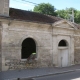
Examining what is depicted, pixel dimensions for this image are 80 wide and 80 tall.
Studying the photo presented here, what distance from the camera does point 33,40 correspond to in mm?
16516

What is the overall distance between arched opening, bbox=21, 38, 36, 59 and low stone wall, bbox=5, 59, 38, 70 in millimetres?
652

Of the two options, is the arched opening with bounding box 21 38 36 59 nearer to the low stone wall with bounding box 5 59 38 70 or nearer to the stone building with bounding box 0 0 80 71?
the stone building with bounding box 0 0 80 71

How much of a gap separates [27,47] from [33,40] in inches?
32.5

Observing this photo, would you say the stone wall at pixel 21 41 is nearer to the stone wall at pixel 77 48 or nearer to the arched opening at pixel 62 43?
the arched opening at pixel 62 43

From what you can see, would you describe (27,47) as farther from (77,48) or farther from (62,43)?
(77,48)

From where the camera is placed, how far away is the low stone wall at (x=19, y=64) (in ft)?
48.0

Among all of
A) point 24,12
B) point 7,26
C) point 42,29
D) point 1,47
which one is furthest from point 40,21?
point 1,47

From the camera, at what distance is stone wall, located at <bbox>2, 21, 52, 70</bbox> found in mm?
14484

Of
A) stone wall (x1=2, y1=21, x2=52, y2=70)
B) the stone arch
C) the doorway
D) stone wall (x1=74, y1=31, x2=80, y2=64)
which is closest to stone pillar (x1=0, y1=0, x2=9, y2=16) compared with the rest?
stone wall (x1=2, y1=21, x2=52, y2=70)

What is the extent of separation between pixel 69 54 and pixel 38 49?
14.7 feet

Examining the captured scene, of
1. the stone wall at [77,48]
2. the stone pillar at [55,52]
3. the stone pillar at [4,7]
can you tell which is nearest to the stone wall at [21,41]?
the stone pillar at [55,52]

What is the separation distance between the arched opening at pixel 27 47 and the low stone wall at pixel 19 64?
65cm

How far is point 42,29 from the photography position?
666 inches

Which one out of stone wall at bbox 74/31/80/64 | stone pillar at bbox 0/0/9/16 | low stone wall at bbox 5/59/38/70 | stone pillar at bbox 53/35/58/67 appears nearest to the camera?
stone pillar at bbox 0/0/9/16
